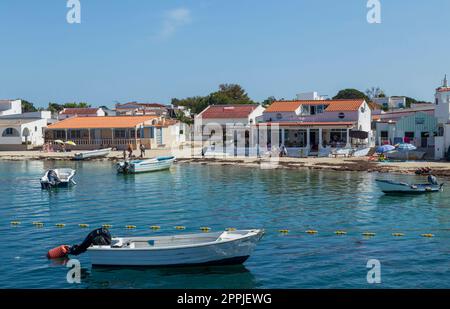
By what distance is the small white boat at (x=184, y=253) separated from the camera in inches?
792

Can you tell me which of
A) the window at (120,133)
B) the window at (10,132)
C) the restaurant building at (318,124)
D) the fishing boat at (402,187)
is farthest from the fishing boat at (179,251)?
the window at (10,132)

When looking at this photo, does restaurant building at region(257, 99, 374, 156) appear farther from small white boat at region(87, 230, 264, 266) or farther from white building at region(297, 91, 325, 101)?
small white boat at region(87, 230, 264, 266)

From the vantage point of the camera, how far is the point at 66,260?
21.7m

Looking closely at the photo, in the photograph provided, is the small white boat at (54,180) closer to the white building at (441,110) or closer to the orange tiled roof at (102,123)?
the orange tiled roof at (102,123)

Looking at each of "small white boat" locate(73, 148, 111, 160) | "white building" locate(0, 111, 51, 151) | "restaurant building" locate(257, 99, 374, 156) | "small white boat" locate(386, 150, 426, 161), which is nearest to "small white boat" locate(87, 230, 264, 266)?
"small white boat" locate(386, 150, 426, 161)

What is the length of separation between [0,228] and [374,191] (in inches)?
961

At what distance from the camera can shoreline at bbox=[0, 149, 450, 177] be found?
48.9 meters

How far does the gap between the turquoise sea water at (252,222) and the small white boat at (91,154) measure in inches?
572

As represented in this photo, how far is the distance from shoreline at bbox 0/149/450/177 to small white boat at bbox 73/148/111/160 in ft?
2.30

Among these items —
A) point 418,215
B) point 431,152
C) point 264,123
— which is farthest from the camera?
point 264,123

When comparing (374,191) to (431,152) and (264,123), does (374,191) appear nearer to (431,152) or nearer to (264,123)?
(431,152)

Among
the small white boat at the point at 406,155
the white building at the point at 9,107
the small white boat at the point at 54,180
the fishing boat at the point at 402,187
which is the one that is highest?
the white building at the point at 9,107

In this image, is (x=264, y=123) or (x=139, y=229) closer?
(x=139, y=229)
